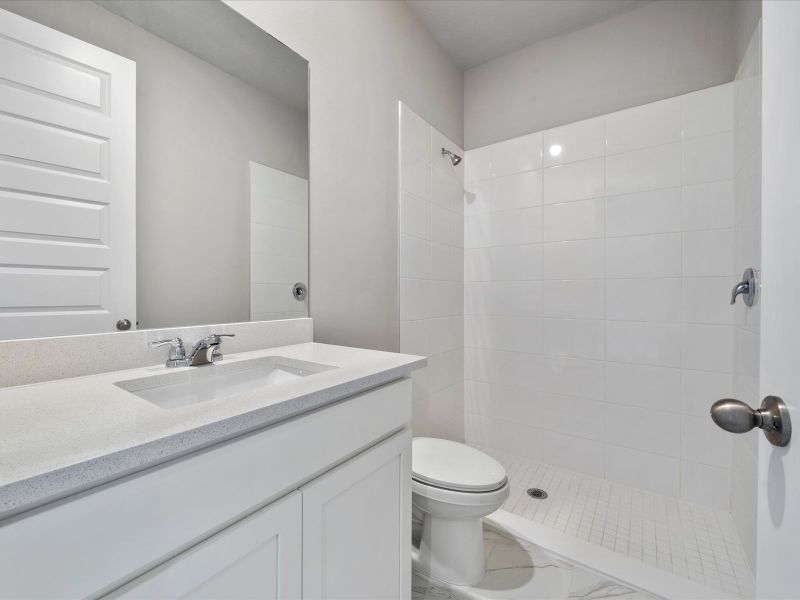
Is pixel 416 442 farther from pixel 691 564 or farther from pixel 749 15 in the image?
pixel 749 15

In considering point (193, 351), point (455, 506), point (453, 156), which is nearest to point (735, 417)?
point (455, 506)

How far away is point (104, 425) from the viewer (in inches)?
20.4

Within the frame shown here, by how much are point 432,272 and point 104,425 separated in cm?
172

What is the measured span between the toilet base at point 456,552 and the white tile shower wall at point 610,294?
40.9 inches

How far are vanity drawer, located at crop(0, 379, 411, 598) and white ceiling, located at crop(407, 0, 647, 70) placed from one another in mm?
2178

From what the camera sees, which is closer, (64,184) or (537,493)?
(64,184)

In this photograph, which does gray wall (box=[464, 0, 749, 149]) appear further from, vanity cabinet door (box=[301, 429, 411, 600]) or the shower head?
vanity cabinet door (box=[301, 429, 411, 600])

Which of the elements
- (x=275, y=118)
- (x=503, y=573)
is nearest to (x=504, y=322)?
(x=503, y=573)

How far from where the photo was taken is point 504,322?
2.31 metres

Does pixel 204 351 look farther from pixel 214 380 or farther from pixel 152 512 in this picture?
pixel 152 512

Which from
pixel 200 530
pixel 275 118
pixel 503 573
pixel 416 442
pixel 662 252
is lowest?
pixel 503 573

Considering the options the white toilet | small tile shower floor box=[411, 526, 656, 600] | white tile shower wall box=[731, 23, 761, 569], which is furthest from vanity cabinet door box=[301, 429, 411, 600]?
white tile shower wall box=[731, 23, 761, 569]

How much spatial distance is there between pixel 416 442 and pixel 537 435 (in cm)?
104

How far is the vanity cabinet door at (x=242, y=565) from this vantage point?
0.49 metres
